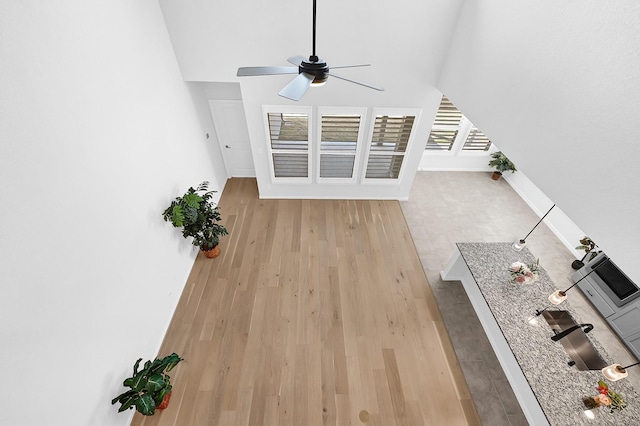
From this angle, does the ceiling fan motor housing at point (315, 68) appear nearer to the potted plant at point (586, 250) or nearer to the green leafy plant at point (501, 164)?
the potted plant at point (586, 250)

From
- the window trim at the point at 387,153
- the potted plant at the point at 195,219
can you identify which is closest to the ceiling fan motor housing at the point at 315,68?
the potted plant at the point at 195,219

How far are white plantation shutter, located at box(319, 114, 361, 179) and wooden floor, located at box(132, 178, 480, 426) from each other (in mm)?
1094

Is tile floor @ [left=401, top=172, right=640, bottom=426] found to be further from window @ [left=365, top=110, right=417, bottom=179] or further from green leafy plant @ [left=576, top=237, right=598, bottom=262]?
window @ [left=365, top=110, right=417, bottom=179]

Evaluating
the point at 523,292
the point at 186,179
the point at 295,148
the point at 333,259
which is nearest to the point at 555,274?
the point at 523,292

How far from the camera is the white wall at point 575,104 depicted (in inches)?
67.0

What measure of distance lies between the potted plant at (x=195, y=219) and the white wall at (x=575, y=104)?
3.76 meters

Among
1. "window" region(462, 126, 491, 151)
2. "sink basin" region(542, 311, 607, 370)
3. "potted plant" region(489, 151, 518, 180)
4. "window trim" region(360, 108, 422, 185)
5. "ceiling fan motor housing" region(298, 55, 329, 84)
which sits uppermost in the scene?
"window" region(462, 126, 491, 151)

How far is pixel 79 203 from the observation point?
2.14 m

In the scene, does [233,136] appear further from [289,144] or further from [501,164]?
[501,164]

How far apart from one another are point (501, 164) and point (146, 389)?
24.7 feet

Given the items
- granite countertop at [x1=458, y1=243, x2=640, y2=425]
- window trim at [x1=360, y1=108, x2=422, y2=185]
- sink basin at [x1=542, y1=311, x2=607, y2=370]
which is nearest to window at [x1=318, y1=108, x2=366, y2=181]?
window trim at [x1=360, y1=108, x2=422, y2=185]

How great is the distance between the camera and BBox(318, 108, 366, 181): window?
14.9 ft

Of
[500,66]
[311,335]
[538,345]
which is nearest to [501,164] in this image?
[500,66]

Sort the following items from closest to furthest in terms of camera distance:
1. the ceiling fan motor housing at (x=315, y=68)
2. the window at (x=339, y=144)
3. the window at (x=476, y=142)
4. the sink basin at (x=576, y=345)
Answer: the ceiling fan motor housing at (x=315, y=68)
the sink basin at (x=576, y=345)
the window at (x=339, y=144)
the window at (x=476, y=142)
